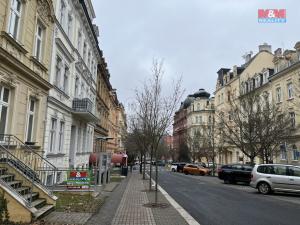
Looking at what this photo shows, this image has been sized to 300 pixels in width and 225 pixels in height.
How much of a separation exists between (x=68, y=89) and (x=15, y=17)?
8.82 m

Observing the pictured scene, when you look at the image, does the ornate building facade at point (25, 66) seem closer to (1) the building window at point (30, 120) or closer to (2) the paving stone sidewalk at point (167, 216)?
(1) the building window at point (30, 120)

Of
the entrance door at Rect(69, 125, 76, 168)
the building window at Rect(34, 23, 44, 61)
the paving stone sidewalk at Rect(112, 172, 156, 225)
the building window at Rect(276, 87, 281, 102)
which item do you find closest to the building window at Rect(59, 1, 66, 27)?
the building window at Rect(34, 23, 44, 61)

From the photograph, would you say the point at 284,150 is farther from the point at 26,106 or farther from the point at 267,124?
the point at 26,106

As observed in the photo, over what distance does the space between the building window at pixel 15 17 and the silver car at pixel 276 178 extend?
1472 centimetres

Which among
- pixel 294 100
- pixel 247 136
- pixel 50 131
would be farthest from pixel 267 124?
pixel 50 131

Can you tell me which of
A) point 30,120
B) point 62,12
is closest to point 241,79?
point 62,12

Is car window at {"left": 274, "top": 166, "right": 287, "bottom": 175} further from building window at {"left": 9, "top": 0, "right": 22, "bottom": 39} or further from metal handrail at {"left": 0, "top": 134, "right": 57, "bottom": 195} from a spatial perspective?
building window at {"left": 9, "top": 0, "right": 22, "bottom": 39}

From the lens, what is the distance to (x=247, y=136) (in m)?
30.1

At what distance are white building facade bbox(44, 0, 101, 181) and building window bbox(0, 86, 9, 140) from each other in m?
4.27

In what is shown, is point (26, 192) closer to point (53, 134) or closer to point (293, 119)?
point (53, 134)

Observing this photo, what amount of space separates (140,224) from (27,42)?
856 centimetres

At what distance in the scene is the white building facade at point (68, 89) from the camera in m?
16.7

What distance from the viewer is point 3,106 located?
431 inches

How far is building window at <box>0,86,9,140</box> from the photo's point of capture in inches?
423
